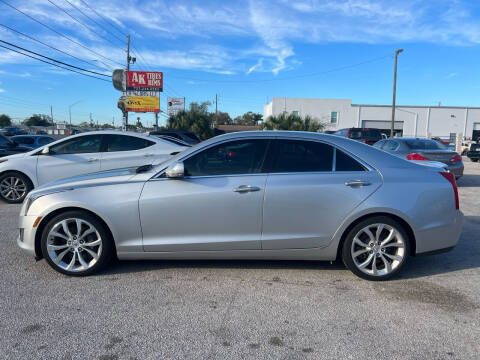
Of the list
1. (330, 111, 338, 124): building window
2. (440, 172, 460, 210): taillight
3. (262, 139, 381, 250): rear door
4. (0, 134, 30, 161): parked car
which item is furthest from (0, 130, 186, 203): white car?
(330, 111, 338, 124): building window

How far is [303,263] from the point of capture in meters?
4.22

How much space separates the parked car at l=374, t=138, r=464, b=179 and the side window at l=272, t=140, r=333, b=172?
639 cm

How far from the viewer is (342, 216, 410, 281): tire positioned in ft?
12.0

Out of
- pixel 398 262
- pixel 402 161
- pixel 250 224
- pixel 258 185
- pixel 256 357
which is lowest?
pixel 256 357

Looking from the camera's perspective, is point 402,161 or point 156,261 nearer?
point 402,161

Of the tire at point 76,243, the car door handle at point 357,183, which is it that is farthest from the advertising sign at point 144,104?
the car door handle at point 357,183

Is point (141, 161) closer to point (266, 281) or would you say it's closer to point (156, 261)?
point (156, 261)

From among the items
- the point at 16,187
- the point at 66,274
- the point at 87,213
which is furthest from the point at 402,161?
the point at 16,187

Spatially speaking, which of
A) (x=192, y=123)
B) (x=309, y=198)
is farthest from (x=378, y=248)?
(x=192, y=123)

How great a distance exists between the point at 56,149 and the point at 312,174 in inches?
235

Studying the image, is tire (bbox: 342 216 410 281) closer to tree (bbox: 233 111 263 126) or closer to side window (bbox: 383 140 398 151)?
side window (bbox: 383 140 398 151)

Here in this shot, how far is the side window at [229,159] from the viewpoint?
3707 millimetres

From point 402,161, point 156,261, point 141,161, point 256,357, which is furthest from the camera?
point 141,161

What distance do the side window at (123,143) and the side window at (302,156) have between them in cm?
444
